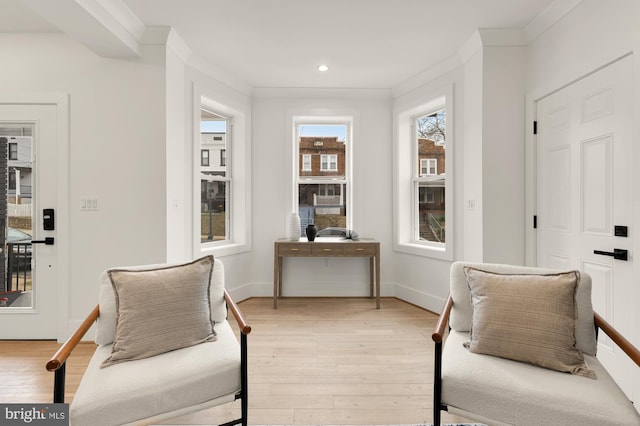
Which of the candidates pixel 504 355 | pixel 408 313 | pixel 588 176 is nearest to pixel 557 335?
pixel 504 355

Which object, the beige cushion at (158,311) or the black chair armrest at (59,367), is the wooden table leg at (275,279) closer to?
the beige cushion at (158,311)

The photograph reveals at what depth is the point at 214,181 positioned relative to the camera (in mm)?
4043

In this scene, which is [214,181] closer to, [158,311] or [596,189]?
[158,311]

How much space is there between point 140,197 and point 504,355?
2.75m

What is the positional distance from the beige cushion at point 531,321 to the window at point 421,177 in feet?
6.39

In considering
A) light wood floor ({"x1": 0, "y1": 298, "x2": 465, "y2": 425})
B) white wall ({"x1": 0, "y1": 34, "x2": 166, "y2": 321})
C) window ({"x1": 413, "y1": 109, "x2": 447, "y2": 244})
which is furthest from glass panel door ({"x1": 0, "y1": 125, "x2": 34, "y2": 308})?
window ({"x1": 413, "y1": 109, "x2": 447, "y2": 244})

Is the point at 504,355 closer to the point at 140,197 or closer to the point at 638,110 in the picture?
the point at 638,110

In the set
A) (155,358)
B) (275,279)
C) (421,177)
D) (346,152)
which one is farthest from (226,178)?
(155,358)

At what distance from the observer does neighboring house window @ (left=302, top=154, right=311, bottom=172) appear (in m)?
4.48

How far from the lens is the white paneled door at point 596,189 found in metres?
2.01

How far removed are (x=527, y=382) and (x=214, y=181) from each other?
351 centimetres

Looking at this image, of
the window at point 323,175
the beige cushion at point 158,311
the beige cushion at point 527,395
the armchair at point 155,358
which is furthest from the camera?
the window at point 323,175

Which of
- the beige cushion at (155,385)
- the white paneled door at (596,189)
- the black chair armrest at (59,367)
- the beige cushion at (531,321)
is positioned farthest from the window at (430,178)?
the black chair armrest at (59,367)

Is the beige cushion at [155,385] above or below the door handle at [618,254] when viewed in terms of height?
below
